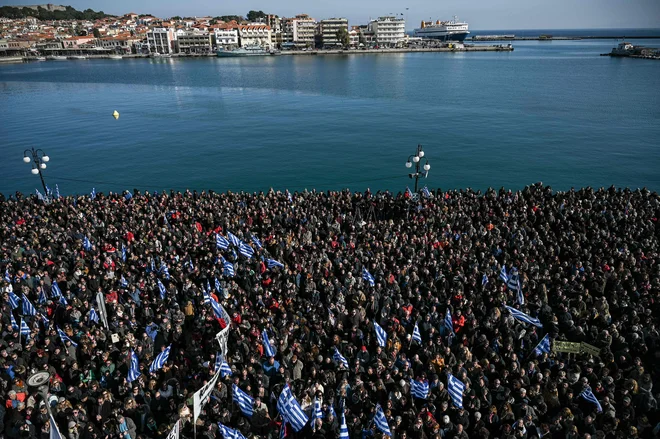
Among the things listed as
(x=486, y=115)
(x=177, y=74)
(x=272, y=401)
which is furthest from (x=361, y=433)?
(x=177, y=74)

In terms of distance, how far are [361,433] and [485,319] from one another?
5.63 metres

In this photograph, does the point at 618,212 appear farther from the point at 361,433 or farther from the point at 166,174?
the point at 166,174

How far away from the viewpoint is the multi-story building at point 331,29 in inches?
7352

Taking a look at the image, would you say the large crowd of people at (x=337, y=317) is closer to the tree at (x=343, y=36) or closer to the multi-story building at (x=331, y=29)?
the tree at (x=343, y=36)

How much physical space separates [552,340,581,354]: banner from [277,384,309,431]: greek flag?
23.0ft

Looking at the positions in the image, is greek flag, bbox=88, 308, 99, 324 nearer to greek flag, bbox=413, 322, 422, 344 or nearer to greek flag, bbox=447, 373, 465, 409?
greek flag, bbox=413, 322, 422, 344

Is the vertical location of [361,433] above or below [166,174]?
above

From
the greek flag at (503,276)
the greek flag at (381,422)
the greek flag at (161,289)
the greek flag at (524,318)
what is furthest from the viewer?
the greek flag at (503,276)

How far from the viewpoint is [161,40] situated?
183750 mm

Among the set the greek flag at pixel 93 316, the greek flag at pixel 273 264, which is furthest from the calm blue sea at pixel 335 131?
the greek flag at pixel 93 316

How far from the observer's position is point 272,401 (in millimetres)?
10305

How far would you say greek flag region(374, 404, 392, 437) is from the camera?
8836mm

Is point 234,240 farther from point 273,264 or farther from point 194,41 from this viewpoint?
point 194,41

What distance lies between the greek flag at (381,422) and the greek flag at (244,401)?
288 cm
